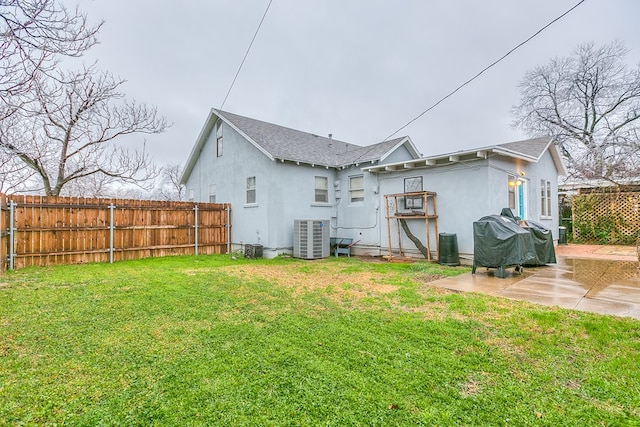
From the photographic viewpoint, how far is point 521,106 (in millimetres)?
22203

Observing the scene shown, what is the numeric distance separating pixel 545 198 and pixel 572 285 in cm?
756

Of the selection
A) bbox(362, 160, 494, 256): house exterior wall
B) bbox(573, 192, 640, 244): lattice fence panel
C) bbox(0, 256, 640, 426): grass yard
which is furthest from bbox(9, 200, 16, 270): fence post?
bbox(573, 192, 640, 244): lattice fence panel

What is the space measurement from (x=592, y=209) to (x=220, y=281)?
51.0 feet

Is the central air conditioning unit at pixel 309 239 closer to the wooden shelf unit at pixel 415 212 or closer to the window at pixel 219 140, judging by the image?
the wooden shelf unit at pixel 415 212

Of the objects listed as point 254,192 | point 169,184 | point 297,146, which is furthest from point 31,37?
point 169,184

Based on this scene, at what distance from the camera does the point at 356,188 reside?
11.6 metres

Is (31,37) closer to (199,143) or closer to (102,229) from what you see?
(102,229)

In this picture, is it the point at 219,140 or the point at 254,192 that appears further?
the point at 219,140

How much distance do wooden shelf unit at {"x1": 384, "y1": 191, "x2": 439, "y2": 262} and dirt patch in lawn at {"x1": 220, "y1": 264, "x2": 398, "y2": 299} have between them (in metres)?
2.58

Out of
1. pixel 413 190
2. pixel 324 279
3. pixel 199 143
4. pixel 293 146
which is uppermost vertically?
pixel 199 143

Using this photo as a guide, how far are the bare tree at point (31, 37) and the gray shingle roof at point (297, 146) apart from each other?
7.14m

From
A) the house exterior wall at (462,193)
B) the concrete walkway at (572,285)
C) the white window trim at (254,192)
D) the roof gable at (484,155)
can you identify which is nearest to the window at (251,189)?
the white window trim at (254,192)

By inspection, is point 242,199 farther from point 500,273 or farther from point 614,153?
point 614,153

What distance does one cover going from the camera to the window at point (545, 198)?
11.3 meters
